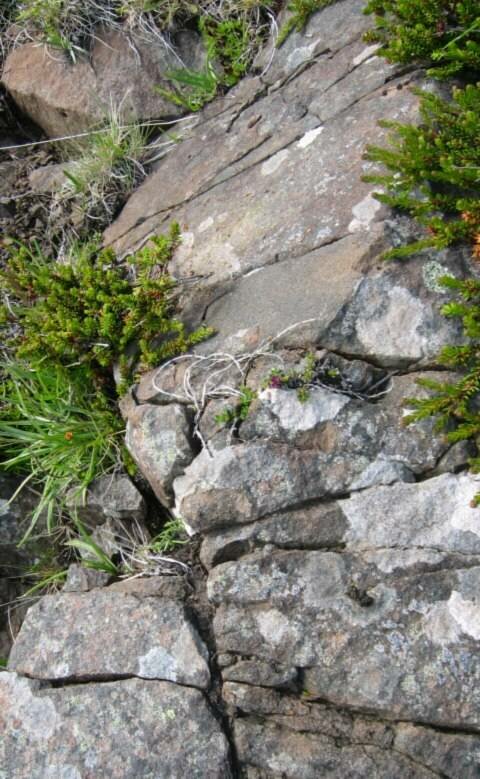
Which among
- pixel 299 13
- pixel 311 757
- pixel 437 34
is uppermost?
pixel 299 13

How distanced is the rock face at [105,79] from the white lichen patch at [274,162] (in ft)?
5.00

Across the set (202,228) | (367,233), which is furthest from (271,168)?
(367,233)

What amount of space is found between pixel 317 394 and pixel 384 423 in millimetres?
378

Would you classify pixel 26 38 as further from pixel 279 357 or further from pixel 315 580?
pixel 315 580

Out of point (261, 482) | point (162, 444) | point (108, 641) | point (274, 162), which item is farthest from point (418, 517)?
point (274, 162)

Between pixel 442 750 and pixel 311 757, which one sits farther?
pixel 311 757

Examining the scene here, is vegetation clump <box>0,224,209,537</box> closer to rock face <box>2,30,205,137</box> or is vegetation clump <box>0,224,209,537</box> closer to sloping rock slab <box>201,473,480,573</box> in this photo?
sloping rock slab <box>201,473,480,573</box>

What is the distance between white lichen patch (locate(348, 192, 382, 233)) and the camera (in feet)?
13.6

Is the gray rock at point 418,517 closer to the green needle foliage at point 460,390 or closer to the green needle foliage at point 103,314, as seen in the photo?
the green needle foliage at point 460,390

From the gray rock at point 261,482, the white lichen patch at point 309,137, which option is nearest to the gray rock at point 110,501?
the gray rock at point 261,482

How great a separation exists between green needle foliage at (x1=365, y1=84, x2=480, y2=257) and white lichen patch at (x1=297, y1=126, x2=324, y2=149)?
2.71 ft

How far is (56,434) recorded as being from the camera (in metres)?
4.54

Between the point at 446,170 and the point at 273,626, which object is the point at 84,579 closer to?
the point at 273,626

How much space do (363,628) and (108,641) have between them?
1.33 metres
